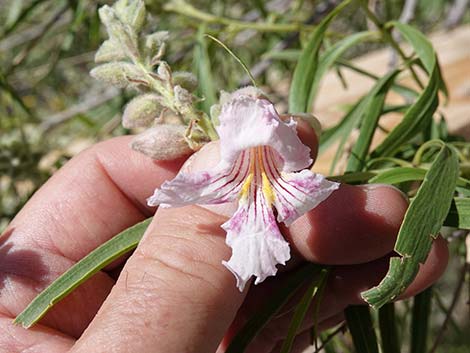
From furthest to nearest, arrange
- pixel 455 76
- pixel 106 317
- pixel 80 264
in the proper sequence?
pixel 455 76 → pixel 80 264 → pixel 106 317

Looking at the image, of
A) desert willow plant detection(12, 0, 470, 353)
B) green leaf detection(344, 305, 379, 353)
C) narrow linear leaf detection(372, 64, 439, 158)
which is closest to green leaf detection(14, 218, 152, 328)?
desert willow plant detection(12, 0, 470, 353)

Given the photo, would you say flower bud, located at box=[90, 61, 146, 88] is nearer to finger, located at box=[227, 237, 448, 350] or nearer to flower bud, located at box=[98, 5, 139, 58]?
flower bud, located at box=[98, 5, 139, 58]

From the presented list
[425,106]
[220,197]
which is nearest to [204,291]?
[220,197]

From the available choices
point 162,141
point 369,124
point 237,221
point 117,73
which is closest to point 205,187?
point 237,221

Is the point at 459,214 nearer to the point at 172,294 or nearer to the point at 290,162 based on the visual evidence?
the point at 290,162

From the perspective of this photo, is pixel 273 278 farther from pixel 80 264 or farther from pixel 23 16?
pixel 23 16

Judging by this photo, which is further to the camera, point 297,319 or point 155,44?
point 155,44

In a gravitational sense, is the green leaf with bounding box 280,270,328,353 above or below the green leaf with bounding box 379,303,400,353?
above
